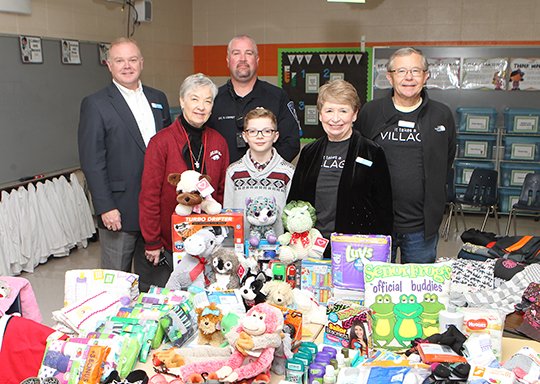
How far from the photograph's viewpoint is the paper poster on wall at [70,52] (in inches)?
216

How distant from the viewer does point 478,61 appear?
23.5ft

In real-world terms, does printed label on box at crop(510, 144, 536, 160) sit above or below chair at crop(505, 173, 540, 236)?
above

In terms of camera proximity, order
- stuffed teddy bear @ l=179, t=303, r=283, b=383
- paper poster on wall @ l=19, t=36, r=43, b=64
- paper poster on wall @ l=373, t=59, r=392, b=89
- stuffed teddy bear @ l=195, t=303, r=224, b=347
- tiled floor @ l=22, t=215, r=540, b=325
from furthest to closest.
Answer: paper poster on wall @ l=373, t=59, r=392, b=89 → paper poster on wall @ l=19, t=36, r=43, b=64 → tiled floor @ l=22, t=215, r=540, b=325 → stuffed teddy bear @ l=195, t=303, r=224, b=347 → stuffed teddy bear @ l=179, t=303, r=283, b=383

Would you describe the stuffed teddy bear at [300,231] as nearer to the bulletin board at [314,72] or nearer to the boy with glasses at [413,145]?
the boy with glasses at [413,145]

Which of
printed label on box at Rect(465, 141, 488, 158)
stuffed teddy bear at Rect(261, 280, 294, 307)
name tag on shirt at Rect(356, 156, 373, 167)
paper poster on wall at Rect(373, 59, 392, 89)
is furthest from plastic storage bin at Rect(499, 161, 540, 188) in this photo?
stuffed teddy bear at Rect(261, 280, 294, 307)

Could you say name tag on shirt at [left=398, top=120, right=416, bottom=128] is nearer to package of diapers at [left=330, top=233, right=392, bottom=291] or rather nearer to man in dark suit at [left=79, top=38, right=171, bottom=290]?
package of diapers at [left=330, top=233, right=392, bottom=291]

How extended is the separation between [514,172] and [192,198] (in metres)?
5.50

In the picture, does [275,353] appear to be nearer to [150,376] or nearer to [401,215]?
[150,376]

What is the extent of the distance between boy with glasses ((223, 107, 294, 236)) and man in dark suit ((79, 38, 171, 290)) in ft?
2.33

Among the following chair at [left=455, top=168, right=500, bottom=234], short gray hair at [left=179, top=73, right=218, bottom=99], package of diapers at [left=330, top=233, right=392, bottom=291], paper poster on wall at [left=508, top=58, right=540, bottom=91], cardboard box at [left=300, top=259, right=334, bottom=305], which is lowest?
chair at [left=455, top=168, right=500, bottom=234]

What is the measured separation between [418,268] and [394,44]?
5979 mm

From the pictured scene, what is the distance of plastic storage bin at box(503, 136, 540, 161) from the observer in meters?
6.84

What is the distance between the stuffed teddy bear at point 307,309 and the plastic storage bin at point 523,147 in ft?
17.8

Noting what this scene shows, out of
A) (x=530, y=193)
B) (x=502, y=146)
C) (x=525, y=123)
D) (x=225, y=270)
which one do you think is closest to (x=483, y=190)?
(x=530, y=193)
